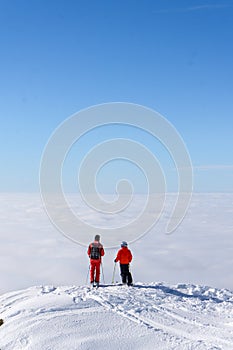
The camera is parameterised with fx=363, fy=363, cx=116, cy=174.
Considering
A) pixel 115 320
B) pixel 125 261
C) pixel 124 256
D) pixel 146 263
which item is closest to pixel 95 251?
pixel 124 256

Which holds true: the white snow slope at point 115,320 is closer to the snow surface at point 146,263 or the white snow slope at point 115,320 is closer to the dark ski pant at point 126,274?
the dark ski pant at point 126,274

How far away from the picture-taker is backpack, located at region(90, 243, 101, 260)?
1502cm

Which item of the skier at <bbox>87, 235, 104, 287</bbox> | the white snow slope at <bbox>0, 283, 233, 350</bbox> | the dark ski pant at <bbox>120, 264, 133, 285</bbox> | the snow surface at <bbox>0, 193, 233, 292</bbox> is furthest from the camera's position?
the snow surface at <bbox>0, 193, 233, 292</bbox>

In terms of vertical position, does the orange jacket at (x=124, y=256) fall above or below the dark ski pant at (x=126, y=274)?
above

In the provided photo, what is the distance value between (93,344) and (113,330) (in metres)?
0.90

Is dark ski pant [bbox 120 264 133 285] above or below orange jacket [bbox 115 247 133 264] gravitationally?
below

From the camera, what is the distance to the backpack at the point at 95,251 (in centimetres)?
1502

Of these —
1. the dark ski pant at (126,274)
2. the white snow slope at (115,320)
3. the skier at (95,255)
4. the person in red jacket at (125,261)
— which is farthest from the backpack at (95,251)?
the white snow slope at (115,320)

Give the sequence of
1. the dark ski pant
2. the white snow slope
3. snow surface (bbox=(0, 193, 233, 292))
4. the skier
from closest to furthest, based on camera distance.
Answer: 1. the white snow slope
2. the skier
3. the dark ski pant
4. snow surface (bbox=(0, 193, 233, 292))

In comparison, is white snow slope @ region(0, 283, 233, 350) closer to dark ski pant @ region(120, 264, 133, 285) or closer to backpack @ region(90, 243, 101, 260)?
dark ski pant @ region(120, 264, 133, 285)

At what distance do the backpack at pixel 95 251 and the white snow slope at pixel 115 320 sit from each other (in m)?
1.42

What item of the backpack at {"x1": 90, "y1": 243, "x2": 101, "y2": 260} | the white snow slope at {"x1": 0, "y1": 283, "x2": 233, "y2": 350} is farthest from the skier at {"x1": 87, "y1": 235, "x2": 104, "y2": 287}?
the white snow slope at {"x1": 0, "y1": 283, "x2": 233, "y2": 350}

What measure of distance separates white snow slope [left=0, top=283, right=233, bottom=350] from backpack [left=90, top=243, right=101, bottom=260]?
1.42 m

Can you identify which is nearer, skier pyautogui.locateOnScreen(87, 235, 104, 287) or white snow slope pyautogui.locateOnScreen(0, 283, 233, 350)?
white snow slope pyautogui.locateOnScreen(0, 283, 233, 350)
